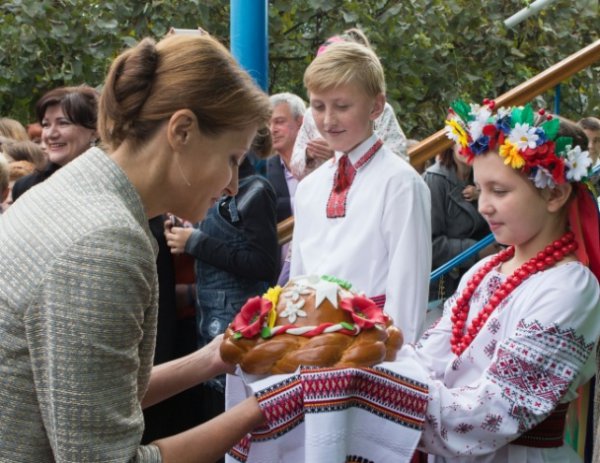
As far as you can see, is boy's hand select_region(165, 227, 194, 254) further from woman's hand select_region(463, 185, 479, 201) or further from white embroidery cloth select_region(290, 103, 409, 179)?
woman's hand select_region(463, 185, 479, 201)

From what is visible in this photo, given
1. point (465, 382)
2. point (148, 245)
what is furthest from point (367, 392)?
point (148, 245)

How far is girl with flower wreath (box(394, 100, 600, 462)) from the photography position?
253 centimetres

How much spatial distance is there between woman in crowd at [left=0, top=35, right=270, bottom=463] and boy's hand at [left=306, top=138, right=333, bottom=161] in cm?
251

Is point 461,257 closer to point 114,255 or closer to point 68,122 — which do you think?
point 68,122

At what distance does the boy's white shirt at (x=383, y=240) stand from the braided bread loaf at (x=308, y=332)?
0.99m

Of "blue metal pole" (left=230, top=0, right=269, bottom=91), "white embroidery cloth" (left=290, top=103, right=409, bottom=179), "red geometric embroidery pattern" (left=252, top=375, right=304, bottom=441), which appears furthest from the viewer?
"blue metal pole" (left=230, top=0, right=269, bottom=91)

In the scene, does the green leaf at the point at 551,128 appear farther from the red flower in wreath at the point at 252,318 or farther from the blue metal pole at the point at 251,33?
the blue metal pole at the point at 251,33

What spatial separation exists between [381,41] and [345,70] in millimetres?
3497

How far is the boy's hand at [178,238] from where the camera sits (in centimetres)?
400

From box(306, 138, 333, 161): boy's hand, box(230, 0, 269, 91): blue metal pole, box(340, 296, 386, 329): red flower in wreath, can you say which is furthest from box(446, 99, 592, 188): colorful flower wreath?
box(230, 0, 269, 91): blue metal pole

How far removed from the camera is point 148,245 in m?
1.91

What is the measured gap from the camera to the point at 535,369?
8.29 feet

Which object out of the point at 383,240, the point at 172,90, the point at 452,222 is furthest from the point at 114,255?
the point at 452,222

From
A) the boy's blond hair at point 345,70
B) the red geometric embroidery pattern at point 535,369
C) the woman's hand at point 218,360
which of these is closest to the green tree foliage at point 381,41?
the boy's blond hair at point 345,70
